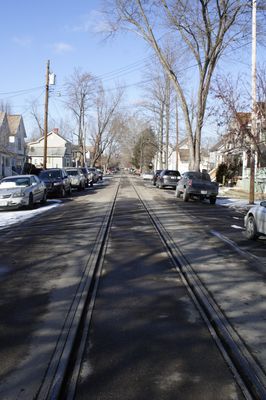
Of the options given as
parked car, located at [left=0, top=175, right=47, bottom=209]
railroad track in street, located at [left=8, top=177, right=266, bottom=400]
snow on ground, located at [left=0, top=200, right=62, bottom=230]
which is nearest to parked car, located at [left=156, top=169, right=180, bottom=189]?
parked car, located at [left=0, top=175, right=47, bottom=209]

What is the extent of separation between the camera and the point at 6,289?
6.62 m

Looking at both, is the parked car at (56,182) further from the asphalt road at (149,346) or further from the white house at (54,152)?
the white house at (54,152)

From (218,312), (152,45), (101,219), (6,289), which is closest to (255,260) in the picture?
(218,312)

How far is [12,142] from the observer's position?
54781mm

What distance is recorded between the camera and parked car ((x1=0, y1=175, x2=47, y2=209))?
715 inches

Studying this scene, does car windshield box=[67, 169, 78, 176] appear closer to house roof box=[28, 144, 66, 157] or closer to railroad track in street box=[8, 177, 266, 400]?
railroad track in street box=[8, 177, 266, 400]

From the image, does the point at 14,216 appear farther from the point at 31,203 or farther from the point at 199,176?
the point at 199,176

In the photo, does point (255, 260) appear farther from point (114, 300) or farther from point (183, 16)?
point (183, 16)

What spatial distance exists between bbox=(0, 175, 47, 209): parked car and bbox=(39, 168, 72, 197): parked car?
13.1 ft

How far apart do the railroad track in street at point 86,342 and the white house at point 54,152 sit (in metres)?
75.8

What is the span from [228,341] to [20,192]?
14994mm

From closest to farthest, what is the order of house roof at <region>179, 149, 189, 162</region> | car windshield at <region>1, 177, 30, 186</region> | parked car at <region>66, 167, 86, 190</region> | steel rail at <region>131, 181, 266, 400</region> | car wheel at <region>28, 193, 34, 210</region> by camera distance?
steel rail at <region>131, 181, 266, 400</region>
car wheel at <region>28, 193, 34, 210</region>
car windshield at <region>1, 177, 30, 186</region>
parked car at <region>66, 167, 86, 190</region>
house roof at <region>179, 149, 189, 162</region>

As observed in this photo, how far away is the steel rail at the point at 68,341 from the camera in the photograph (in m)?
3.70

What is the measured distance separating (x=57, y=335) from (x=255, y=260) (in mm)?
5084
